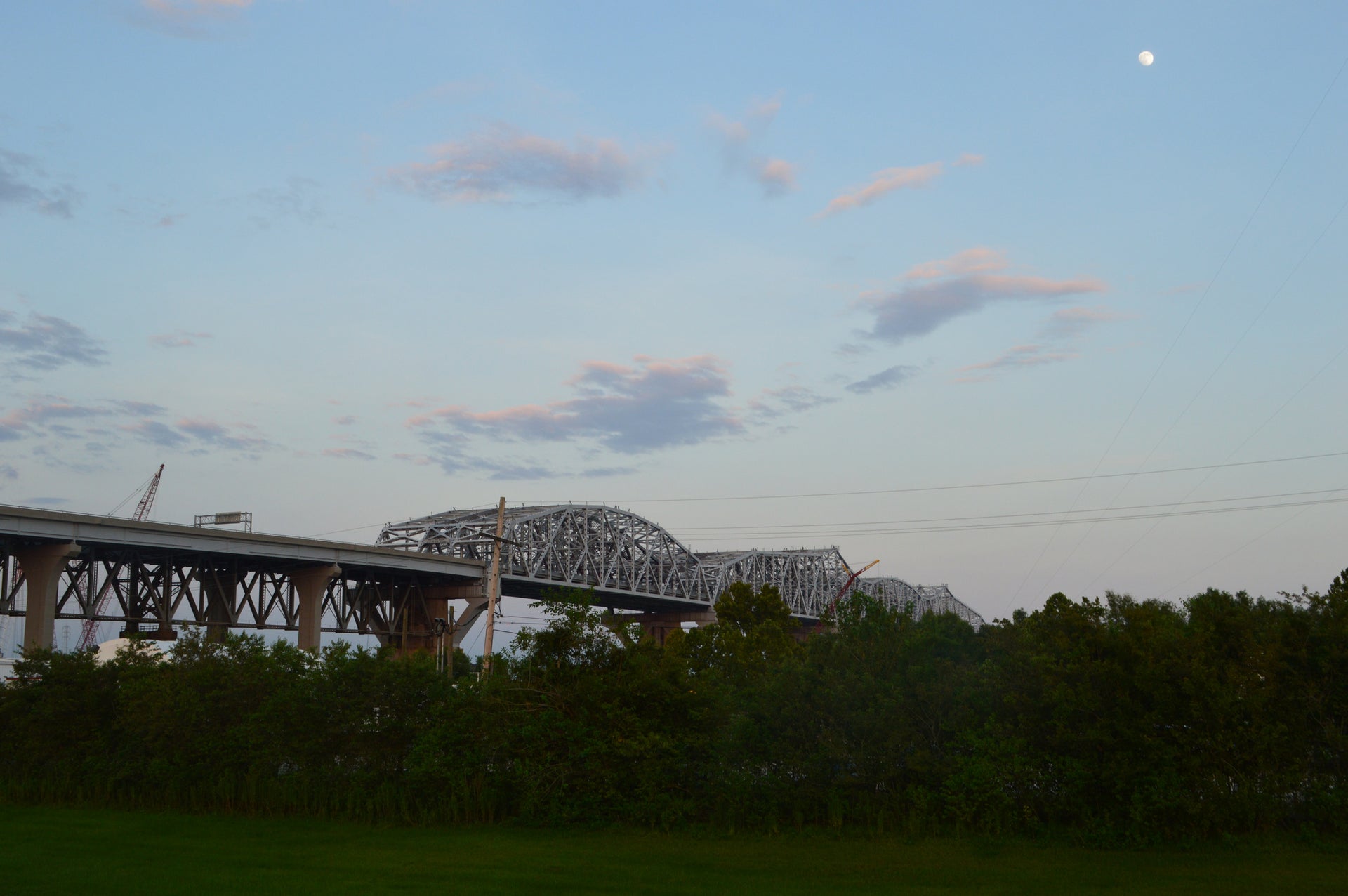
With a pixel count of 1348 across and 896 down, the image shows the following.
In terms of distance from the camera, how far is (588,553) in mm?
136125

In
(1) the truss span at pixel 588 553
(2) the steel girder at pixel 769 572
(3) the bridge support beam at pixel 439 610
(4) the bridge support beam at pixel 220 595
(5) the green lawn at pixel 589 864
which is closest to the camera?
Result: (5) the green lawn at pixel 589 864

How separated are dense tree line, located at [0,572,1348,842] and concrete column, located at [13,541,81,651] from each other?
40040 mm

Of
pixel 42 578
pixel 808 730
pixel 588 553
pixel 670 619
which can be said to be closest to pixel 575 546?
pixel 588 553

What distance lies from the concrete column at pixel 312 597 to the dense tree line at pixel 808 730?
179ft

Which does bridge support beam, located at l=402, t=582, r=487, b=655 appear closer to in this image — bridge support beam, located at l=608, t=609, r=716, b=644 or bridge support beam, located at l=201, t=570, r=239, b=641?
bridge support beam, located at l=201, t=570, r=239, b=641

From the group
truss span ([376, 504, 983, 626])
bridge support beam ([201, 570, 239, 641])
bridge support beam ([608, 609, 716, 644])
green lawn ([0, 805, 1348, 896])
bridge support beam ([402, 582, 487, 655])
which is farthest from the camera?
bridge support beam ([608, 609, 716, 644])

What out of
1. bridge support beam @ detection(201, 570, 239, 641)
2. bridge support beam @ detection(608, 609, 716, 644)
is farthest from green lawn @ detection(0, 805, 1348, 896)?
bridge support beam @ detection(608, 609, 716, 644)

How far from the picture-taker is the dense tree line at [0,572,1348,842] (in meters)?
21.6

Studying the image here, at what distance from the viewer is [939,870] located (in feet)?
62.5

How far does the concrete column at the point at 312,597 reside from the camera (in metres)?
84.3

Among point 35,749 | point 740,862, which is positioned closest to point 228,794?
point 35,749

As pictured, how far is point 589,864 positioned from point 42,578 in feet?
Result: 194

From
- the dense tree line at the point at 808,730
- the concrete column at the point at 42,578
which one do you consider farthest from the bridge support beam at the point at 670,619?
the dense tree line at the point at 808,730

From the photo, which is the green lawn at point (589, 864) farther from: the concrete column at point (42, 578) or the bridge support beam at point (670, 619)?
the bridge support beam at point (670, 619)
